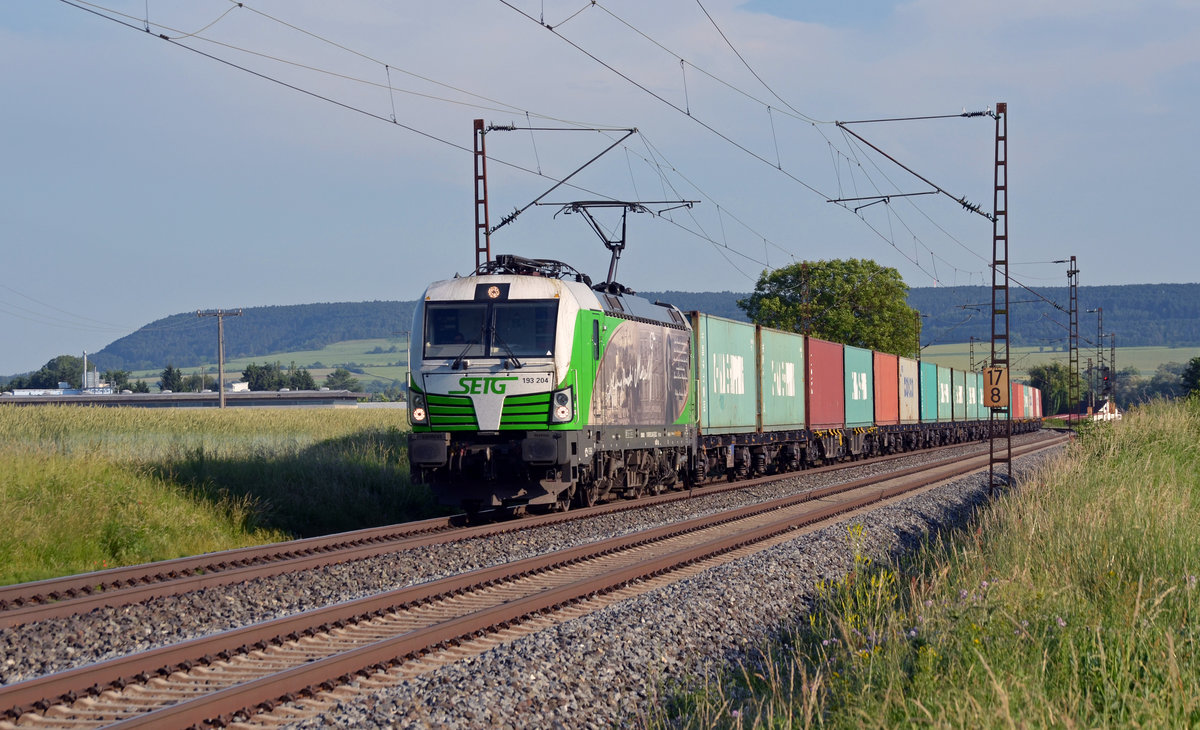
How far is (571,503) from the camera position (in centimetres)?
1895

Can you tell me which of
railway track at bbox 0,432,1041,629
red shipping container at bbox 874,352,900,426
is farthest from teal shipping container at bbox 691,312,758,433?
red shipping container at bbox 874,352,900,426

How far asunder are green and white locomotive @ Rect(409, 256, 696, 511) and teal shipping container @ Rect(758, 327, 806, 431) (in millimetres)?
9884

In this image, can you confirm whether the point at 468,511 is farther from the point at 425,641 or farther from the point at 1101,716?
the point at 1101,716

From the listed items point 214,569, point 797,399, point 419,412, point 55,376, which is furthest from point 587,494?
point 55,376

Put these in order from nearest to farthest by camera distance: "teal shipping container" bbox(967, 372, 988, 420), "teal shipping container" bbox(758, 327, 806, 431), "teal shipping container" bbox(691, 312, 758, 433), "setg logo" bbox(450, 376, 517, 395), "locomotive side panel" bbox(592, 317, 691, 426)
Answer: "setg logo" bbox(450, 376, 517, 395)
"locomotive side panel" bbox(592, 317, 691, 426)
"teal shipping container" bbox(691, 312, 758, 433)
"teal shipping container" bbox(758, 327, 806, 431)
"teal shipping container" bbox(967, 372, 988, 420)

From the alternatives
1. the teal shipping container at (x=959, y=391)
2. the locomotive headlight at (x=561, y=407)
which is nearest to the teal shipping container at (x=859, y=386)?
the teal shipping container at (x=959, y=391)

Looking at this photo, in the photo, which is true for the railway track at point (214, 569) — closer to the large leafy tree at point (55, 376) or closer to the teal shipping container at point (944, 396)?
the teal shipping container at point (944, 396)

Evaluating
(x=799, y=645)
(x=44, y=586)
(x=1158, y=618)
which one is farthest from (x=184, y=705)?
(x=1158, y=618)

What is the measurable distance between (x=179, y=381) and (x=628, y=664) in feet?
495

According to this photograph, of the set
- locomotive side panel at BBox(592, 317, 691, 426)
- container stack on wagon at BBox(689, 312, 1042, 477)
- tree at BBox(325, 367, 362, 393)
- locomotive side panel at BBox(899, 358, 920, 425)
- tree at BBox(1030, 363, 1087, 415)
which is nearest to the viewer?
locomotive side panel at BBox(592, 317, 691, 426)

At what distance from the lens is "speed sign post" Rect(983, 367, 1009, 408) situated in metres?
19.4

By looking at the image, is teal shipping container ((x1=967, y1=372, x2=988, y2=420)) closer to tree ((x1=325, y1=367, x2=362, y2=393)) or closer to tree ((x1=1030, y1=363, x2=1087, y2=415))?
tree ((x1=1030, y1=363, x2=1087, y2=415))

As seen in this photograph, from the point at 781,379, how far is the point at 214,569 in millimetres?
18459

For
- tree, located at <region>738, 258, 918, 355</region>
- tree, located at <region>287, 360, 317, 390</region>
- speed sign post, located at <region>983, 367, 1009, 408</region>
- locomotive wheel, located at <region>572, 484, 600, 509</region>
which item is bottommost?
locomotive wheel, located at <region>572, 484, 600, 509</region>
